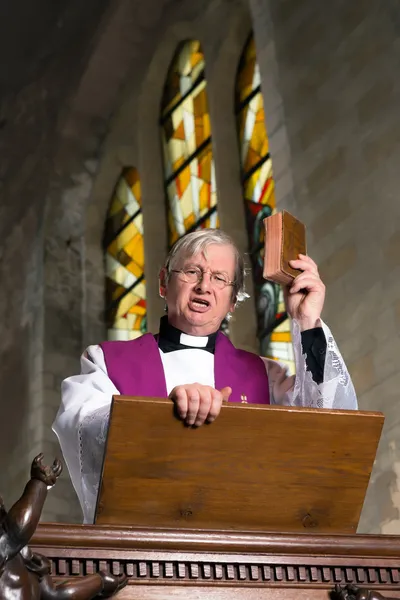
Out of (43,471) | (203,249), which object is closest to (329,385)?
(203,249)

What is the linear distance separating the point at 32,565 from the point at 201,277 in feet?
4.46

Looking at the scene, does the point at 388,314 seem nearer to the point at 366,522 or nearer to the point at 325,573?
the point at 366,522

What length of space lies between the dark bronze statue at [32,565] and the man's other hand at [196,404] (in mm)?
295

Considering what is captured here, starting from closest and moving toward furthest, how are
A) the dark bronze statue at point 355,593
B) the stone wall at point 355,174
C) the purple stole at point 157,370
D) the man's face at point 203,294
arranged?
the dark bronze statue at point 355,593 < the purple stole at point 157,370 < the man's face at point 203,294 < the stone wall at point 355,174

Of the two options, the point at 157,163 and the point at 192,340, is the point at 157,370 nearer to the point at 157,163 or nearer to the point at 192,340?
the point at 192,340

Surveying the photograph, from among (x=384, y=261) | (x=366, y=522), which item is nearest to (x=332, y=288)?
(x=384, y=261)

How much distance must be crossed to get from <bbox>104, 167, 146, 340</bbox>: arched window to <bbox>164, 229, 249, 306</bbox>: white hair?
7.19 m

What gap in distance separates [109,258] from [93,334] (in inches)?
37.8

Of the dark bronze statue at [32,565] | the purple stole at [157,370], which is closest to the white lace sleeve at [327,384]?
the purple stole at [157,370]

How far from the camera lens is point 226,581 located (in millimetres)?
2209

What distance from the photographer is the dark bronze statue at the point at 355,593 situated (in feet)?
7.24

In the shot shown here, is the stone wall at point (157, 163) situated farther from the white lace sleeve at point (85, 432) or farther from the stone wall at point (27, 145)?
the white lace sleeve at point (85, 432)

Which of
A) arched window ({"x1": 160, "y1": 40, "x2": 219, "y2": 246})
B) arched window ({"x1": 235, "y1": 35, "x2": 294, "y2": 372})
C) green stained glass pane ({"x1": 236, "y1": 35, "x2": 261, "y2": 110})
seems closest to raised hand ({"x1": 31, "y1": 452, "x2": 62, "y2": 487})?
arched window ({"x1": 235, "y1": 35, "x2": 294, "y2": 372})

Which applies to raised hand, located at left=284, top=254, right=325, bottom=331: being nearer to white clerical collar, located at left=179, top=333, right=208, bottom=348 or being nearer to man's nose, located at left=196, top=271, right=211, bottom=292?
man's nose, located at left=196, top=271, right=211, bottom=292
